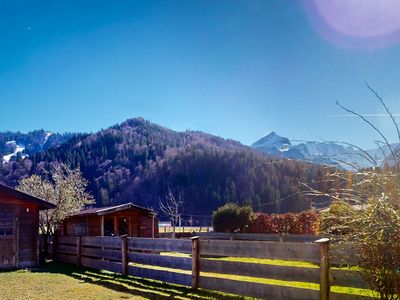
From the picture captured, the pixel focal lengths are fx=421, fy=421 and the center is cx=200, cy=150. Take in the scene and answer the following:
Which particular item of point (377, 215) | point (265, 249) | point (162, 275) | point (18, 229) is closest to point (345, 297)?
point (265, 249)

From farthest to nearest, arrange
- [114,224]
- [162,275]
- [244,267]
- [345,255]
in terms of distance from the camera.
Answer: [114,224], [162,275], [244,267], [345,255]

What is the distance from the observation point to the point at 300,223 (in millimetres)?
27219

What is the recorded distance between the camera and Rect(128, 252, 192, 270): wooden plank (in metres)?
10.5

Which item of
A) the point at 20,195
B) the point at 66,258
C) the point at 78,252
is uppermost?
the point at 20,195

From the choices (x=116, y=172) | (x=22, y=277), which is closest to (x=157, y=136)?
(x=116, y=172)

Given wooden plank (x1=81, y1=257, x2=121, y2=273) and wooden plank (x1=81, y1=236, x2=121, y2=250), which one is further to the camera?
wooden plank (x1=81, y1=236, x2=121, y2=250)

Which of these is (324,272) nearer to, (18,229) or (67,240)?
(67,240)

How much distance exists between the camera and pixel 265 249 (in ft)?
28.5

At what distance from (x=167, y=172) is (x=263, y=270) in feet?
374

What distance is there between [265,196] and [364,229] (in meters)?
86.8

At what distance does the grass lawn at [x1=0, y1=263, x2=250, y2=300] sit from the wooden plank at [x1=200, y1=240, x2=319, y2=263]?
0.96m

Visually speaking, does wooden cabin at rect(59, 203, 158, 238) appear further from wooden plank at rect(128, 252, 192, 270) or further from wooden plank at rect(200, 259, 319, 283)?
wooden plank at rect(200, 259, 319, 283)

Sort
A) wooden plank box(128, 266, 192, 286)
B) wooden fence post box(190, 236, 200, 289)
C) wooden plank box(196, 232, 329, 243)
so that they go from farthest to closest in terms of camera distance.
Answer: wooden plank box(196, 232, 329, 243)
wooden plank box(128, 266, 192, 286)
wooden fence post box(190, 236, 200, 289)

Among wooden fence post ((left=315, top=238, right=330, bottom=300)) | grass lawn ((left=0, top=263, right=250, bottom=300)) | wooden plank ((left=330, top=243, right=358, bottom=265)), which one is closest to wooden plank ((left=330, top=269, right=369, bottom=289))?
wooden fence post ((left=315, top=238, right=330, bottom=300))
